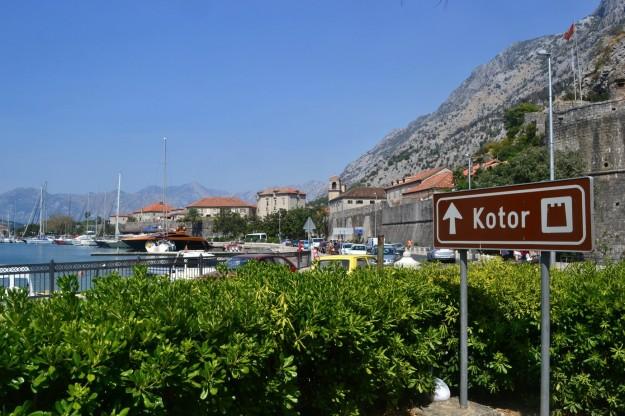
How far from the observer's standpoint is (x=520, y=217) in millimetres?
4109

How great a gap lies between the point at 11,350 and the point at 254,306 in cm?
142

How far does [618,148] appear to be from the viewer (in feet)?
124

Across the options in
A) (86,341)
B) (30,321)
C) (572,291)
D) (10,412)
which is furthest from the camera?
(572,291)

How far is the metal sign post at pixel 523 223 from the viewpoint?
362cm

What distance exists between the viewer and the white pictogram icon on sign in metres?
3.69

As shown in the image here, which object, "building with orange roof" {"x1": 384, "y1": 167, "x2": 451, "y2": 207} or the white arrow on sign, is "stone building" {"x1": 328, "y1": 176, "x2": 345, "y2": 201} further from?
the white arrow on sign

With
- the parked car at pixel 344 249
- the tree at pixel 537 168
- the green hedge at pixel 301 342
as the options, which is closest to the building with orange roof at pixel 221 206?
the parked car at pixel 344 249

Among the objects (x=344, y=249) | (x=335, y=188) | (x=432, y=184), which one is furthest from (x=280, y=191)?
(x=344, y=249)

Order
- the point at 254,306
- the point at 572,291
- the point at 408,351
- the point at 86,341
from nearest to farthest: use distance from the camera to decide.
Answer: the point at 86,341
the point at 254,306
the point at 408,351
the point at 572,291

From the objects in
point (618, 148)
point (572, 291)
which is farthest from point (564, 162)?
point (572, 291)

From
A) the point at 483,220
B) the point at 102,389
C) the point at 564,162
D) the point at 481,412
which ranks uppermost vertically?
the point at 564,162

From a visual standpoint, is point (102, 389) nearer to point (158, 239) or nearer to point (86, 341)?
point (86, 341)

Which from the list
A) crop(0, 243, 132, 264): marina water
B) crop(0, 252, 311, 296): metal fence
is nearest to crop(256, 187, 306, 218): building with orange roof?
crop(0, 243, 132, 264): marina water

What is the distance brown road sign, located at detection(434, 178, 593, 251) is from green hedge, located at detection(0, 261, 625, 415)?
67cm
